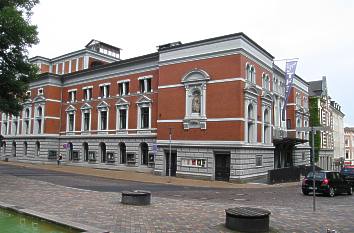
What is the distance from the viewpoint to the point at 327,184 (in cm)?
2264

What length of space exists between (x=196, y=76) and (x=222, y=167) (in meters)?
8.92

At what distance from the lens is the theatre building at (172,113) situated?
1297 inches

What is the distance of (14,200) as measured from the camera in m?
15.1

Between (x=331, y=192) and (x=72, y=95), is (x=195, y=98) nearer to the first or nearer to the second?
(x=331, y=192)

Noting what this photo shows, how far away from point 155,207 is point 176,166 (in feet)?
69.4

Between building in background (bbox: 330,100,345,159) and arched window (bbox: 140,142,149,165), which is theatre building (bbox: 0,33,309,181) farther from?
building in background (bbox: 330,100,345,159)

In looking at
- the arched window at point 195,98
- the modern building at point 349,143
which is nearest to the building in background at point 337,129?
the modern building at point 349,143

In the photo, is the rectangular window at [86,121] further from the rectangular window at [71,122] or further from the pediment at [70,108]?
the rectangular window at [71,122]

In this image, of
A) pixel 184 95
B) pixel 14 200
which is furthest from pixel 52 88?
pixel 14 200

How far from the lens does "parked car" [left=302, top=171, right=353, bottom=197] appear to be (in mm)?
22734

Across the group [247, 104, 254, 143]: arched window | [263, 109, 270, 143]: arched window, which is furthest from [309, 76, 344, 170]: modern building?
[247, 104, 254, 143]: arched window

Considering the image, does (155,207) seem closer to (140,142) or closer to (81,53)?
(140,142)

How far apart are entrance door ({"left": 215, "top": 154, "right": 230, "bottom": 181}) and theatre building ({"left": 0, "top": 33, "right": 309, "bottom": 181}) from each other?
0.29 ft

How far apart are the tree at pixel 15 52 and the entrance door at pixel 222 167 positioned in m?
17.2
